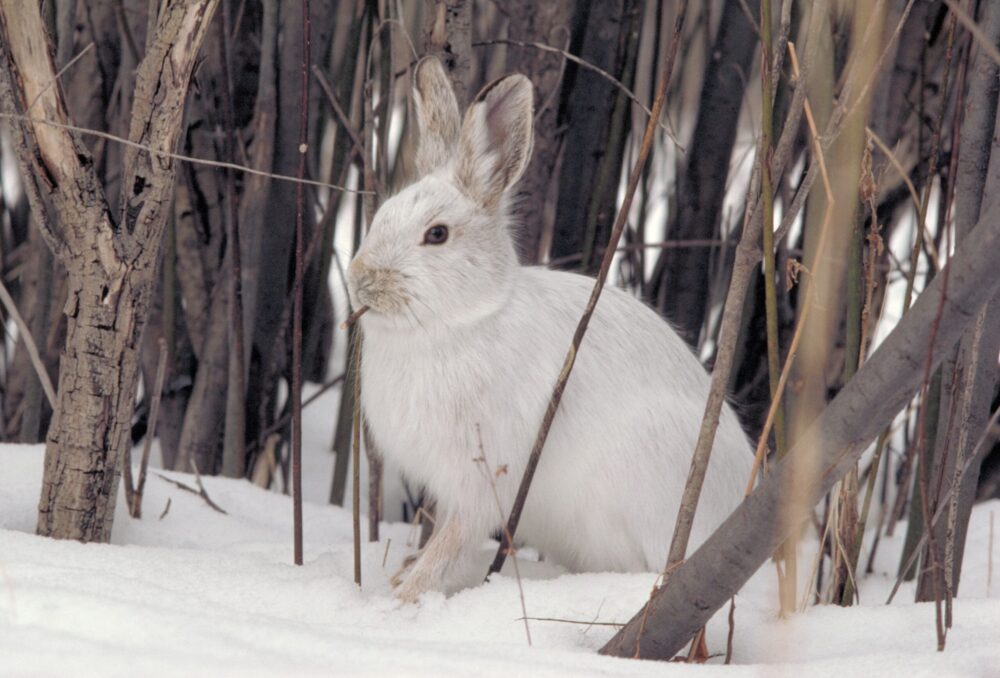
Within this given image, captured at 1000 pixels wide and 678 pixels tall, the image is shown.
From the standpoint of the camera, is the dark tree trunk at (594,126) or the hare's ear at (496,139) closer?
the hare's ear at (496,139)

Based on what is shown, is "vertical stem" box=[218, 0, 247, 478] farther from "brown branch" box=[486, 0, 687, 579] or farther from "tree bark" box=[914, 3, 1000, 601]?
"tree bark" box=[914, 3, 1000, 601]

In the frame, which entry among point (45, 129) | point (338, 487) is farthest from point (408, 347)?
point (338, 487)

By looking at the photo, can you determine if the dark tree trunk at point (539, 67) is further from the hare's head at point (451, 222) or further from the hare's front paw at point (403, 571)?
the hare's front paw at point (403, 571)

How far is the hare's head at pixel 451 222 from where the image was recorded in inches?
76.5

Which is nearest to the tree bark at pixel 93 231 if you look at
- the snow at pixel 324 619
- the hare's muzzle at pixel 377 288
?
the snow at pixel 324 619

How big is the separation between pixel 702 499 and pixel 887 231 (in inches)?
55.4

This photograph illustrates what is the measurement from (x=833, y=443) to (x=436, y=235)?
0.88 meters

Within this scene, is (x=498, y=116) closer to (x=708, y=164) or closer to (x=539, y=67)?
(x=539, y=67)

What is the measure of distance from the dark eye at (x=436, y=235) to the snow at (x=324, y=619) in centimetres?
60

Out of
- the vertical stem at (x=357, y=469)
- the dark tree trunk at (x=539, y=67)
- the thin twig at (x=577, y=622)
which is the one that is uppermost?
the dark tree trunk at (x=539, y=67)

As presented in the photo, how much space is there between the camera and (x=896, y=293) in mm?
5059

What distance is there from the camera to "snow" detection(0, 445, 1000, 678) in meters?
1.40

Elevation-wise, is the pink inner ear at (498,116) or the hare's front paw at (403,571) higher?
the pink inner ear at (498,116)

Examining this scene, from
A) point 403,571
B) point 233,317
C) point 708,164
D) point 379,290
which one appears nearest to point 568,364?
point 379,290
